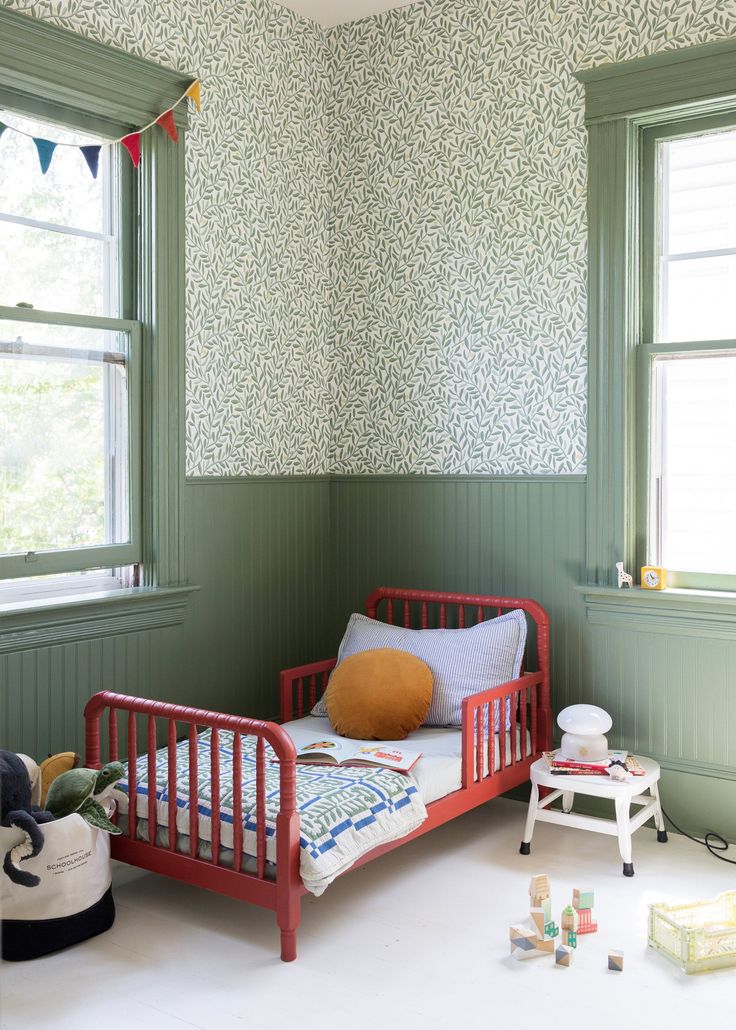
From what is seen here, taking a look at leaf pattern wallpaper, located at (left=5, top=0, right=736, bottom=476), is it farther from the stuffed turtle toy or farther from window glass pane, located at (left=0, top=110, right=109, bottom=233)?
the stuffed turtle toy

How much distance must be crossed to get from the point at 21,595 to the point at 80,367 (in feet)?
2.52

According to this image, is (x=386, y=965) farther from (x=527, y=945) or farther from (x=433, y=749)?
(x=433, y=749)

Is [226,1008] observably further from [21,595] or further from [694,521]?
[694,521]

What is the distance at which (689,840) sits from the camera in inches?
134

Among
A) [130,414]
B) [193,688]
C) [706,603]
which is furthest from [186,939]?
[706,603]

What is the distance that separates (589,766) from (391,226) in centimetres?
223

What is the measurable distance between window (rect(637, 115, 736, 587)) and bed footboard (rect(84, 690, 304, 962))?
167 cm

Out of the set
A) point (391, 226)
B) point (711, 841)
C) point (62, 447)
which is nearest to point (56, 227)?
point (62, 447)

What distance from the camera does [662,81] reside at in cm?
337

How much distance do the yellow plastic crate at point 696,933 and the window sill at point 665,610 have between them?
972mm

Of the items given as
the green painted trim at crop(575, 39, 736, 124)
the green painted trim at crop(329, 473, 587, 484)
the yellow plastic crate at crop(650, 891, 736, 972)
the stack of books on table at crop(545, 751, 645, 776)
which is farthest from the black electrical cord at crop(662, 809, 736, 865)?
the green painted trim at crop(575, 39, 736, 124)

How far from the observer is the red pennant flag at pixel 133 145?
335 centimetres

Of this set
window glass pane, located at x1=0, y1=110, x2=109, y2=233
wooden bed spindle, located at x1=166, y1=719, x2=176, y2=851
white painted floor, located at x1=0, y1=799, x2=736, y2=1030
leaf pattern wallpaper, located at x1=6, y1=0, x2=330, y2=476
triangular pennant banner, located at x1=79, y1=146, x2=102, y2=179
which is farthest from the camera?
leaf pattern wallpaper, located at x1=6, y1=0, x2=330, y2=476

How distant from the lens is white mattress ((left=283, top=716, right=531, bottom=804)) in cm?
305
